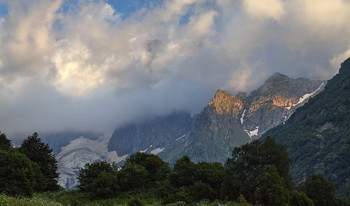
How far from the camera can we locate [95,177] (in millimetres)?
90375

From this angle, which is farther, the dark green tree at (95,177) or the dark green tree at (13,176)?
the dark green tree at (95,177)

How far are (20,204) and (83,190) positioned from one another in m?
55.8

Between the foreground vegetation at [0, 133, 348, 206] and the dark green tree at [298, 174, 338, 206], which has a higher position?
the foreground vegetation at [0, 133, 348, 206]

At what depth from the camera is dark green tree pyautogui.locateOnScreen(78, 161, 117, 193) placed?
8019cm

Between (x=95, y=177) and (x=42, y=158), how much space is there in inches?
607

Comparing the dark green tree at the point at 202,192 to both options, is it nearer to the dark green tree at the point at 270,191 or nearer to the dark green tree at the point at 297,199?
the dark green tree at the point at 270,191

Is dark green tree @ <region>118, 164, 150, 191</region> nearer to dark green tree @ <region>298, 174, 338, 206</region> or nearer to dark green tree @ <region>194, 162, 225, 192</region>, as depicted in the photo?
dark green tree @ <region>194, 162, 225, 192</region>

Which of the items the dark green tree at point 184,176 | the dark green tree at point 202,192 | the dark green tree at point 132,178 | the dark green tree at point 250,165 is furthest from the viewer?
the dark green tree at point 132,178

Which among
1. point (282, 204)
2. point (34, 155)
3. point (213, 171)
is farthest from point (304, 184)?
point (34, 155)

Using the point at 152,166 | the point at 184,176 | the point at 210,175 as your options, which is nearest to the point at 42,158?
the point at 152,166

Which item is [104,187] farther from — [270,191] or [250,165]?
[270,191]

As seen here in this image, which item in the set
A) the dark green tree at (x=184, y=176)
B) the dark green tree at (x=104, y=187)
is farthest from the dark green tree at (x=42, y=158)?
the dark green tree at (x=184, y=176)

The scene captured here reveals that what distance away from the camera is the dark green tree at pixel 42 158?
92.1 m

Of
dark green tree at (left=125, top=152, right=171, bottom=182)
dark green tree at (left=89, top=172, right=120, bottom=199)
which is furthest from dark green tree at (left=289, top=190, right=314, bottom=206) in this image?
dark green tree at (left=89, top=172, right=120, bottom=199)
